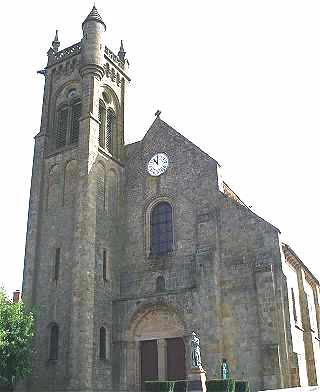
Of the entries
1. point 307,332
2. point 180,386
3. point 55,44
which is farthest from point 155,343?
point 55,44

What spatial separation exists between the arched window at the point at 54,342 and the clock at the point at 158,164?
10.8 m

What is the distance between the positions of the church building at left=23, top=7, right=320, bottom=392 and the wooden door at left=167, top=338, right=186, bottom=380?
2.4 inches

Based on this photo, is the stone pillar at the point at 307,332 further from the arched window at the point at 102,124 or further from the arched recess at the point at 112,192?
the arched window at the point at 102,124

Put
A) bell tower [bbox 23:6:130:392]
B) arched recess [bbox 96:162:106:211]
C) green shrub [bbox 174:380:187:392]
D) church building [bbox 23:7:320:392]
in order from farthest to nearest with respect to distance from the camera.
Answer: arched recess [bbox 96:162:106:211], bell tower [bbox 23:6:130:392], church building [bbox 23:7:320:392], green shrub [bbox 174:380:187:392]

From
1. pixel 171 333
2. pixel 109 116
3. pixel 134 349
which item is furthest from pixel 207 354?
pixel 109 116

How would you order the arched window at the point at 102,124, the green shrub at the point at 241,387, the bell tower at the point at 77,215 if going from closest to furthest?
the green shrub at the point at 241,387, the bell tower at the point at 77,215, the arched window at the point at 102,124

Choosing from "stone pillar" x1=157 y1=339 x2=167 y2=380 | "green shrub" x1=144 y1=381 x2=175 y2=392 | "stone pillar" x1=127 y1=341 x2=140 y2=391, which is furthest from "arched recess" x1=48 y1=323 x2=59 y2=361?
"green shrub" x1=144 y1=381 x2=175 y2=392

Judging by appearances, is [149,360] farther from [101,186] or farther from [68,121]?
[68,121]

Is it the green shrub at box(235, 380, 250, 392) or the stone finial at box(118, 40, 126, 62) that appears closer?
the green shrub at box(235, 380, 250, 392)

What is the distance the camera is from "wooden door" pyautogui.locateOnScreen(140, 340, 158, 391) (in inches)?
1068

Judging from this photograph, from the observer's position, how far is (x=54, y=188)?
31672 mm

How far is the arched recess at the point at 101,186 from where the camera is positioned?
3012cm

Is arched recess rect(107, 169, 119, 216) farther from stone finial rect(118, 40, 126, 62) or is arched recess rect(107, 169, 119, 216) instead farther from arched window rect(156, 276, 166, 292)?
stone finial rect(118, 40, 126, 62)

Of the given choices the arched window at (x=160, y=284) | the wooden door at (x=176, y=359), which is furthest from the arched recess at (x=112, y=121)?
the wooden door at (x=176, y=359)
